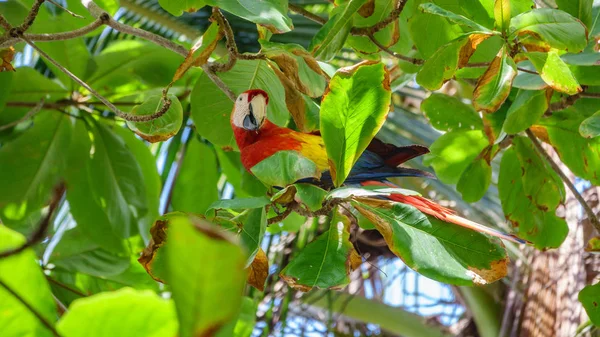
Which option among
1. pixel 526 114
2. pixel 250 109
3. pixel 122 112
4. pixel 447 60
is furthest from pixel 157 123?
pixel 526 114

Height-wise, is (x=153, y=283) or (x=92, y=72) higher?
(x=92, y=72)

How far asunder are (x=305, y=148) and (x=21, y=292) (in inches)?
21.4

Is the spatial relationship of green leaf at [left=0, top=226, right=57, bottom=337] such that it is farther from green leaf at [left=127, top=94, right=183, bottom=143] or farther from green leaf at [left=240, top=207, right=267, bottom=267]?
green leaf at [left=127, top=94, right=183, bottom=143]

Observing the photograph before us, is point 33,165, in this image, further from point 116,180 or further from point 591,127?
point 591,127

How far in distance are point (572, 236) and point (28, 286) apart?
4.79 ft

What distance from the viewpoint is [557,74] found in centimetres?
61

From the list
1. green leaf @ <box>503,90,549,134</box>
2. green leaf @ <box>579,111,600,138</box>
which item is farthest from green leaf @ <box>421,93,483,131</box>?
green leaf @ <box>579,111,600,138</box>

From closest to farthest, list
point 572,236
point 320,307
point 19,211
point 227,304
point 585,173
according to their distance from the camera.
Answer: point 227,304 < point 585,173 < point 19,211 < point 572,236 < point 320,307

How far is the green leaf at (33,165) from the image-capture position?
91 cm

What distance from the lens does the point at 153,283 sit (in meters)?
0.96

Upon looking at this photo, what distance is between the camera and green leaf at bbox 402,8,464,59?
0.75m

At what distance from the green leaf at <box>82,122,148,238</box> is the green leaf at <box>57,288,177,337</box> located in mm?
711

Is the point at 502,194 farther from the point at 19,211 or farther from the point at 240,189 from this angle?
the point at 19,211

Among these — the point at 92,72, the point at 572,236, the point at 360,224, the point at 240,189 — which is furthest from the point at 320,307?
the point at 360,224
